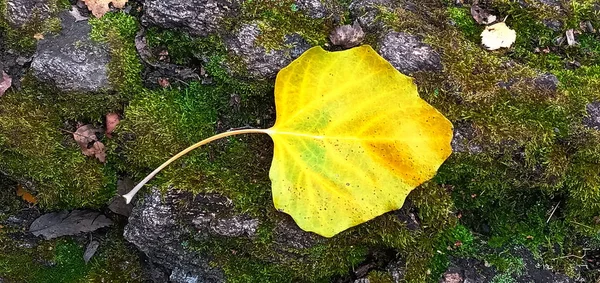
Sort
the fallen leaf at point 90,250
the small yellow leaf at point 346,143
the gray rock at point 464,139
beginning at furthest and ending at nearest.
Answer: the fallen leaf at point 90,250 < the gray rock at point 464,139 < the small yellow leaf at point 346,143

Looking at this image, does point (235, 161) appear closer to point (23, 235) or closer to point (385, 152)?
point (385, 152)

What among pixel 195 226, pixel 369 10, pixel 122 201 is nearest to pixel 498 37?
pixel 369 10

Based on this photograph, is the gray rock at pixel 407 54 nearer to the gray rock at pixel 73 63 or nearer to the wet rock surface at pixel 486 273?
the wet rock surface at pixel 486 273

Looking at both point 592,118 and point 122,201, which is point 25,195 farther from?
point 592,118

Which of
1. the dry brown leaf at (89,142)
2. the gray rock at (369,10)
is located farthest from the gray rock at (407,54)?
the dry brown leaf at (89,142)

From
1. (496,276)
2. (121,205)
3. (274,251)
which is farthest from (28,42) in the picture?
(496,276)

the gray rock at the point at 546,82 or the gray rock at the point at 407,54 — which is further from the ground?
the gray rock at the point at 407,54
